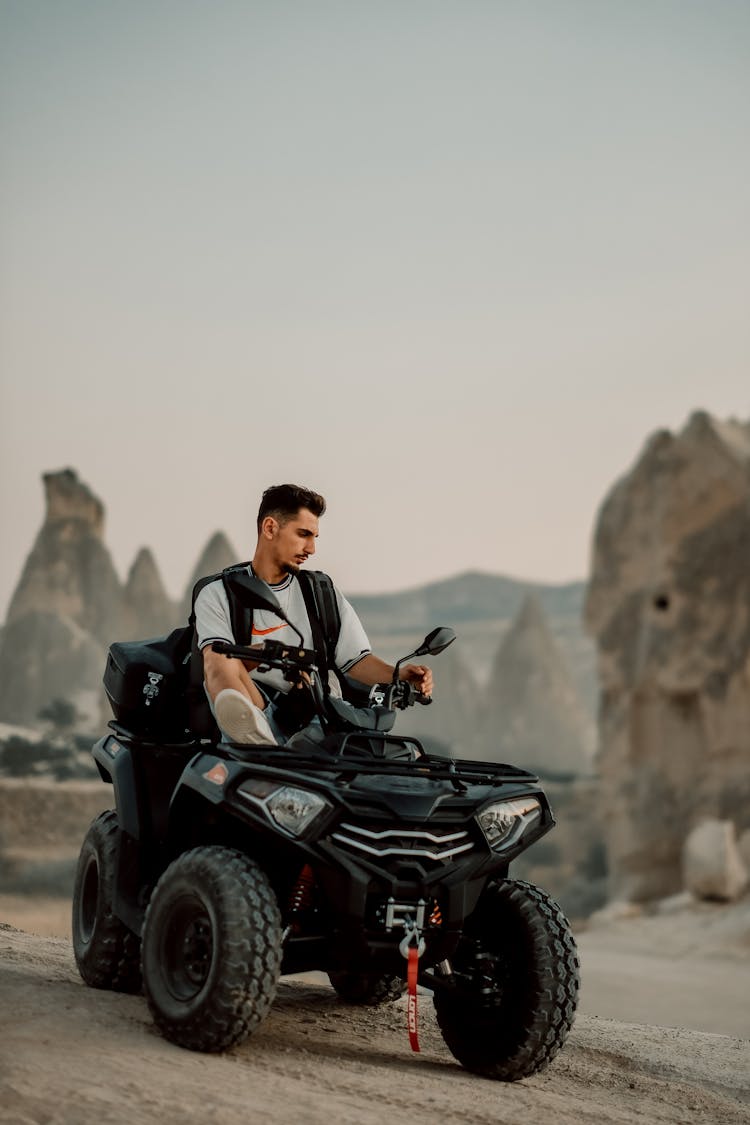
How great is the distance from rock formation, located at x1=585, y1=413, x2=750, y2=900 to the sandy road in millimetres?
25003

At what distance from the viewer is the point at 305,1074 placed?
4039 millimetres

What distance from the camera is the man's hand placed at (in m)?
4.72

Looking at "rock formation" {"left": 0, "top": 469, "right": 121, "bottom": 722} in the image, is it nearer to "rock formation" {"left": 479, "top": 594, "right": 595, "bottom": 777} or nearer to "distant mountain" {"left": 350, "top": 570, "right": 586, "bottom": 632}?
"rock formation" {"left": 479, "top": 594, "right": 595, "bottom": 777}

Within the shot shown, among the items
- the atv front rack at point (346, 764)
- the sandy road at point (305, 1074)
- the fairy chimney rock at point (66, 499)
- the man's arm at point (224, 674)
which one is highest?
the fairy chimney rock at point (66, 499)

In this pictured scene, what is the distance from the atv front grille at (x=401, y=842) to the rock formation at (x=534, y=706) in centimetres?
6414

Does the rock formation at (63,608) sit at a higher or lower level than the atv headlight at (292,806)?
higher

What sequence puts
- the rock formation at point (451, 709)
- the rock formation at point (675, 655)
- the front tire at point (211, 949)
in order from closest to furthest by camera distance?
the front tire at point (211, 949)
the rock formation at point (675, 655)
the rock formation at point (451, 709)

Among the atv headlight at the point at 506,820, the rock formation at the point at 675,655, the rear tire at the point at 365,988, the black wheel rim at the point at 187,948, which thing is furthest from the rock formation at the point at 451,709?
the black wheel rim at the point at 187,948

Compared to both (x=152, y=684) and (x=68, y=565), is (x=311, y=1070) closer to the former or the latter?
(x=152, y=684)

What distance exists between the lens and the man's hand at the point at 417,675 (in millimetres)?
4719

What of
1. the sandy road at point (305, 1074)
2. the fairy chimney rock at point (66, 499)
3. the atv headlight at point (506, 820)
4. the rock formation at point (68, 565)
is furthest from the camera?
the fairy chimney rock at point (66, 499)

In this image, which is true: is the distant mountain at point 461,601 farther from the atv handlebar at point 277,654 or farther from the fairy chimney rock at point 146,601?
the atv handlebar at point 277,654

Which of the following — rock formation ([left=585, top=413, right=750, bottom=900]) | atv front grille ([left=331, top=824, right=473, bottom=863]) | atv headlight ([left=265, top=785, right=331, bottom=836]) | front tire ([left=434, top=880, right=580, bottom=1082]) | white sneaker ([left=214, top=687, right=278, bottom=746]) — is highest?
rock formation ([left=585, top=413, right=750, bottom=900])

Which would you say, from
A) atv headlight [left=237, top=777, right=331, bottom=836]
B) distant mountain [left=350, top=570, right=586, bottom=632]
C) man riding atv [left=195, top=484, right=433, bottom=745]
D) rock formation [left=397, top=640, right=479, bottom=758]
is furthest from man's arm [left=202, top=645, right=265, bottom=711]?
distant mountain [left=350, top=570, right=586, bottom=632]
